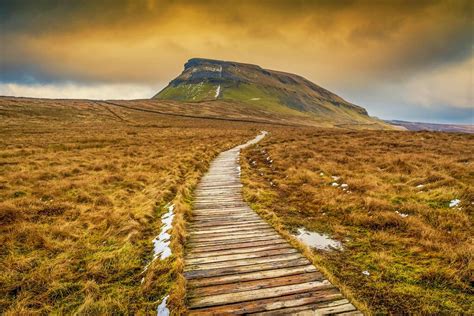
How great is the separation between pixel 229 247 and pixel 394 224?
5.77 meters

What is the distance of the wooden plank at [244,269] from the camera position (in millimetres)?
5535

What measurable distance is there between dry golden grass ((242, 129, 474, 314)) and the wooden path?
48 cm

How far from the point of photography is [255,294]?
16.0ft

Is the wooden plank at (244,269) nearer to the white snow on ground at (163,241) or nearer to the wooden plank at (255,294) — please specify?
the wooden plank at (255,294)

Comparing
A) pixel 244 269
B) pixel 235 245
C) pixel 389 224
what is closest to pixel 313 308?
pixel 244 269

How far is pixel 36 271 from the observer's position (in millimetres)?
5918

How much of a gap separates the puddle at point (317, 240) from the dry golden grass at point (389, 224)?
276 mm

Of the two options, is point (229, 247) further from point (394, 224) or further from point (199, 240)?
point (394, 224)

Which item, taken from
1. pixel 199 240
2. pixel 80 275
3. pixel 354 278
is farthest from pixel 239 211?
pixel 80 275

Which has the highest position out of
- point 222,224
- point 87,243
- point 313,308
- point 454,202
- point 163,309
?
point 454,202

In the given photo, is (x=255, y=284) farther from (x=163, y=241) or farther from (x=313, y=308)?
(x=163, y=241)

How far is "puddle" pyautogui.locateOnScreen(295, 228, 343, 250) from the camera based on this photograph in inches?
298

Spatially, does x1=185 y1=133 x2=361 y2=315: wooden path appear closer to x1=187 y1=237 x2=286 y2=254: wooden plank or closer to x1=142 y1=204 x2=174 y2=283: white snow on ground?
x1=187 y1=237 x2=286 y2=254: wooden plank

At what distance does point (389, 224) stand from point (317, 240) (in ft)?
9.04
